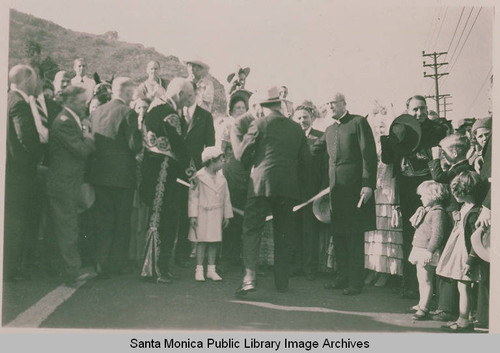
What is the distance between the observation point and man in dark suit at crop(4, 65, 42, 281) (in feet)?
19.7

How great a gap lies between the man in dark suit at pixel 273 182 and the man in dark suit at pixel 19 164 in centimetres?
202

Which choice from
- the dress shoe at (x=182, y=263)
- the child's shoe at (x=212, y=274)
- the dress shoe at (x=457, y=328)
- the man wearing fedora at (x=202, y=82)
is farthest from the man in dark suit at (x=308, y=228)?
the dress shoe at (x=457, y=328)

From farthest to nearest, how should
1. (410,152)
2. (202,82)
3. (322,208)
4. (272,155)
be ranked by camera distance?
(202,82) → (322,208) → (410,152) → (272,155)

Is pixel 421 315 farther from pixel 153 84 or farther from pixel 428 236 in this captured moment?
pixel 153 84

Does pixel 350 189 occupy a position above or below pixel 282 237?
above

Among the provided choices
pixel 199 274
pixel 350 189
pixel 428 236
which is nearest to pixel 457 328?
pixel 428 236

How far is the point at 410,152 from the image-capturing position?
20.5 ft

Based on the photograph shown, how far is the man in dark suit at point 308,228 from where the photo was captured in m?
6.51

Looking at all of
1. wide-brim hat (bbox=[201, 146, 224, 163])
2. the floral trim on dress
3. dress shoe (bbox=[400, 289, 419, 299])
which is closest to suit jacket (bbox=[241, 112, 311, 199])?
wide-brim hat (bbox=[201, 146, 224, 163])

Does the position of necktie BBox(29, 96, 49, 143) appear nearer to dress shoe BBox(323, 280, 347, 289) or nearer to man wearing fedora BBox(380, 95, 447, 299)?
dress shoe BBox(323, 280, 347, 289)

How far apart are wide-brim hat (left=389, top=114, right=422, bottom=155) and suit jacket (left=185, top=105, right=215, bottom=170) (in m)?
1.86

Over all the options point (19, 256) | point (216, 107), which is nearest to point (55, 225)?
point (19, 256)

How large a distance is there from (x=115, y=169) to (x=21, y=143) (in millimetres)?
899

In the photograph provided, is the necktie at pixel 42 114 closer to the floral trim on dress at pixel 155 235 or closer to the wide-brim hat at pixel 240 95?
the floral trim on dress at pixel 155 235
